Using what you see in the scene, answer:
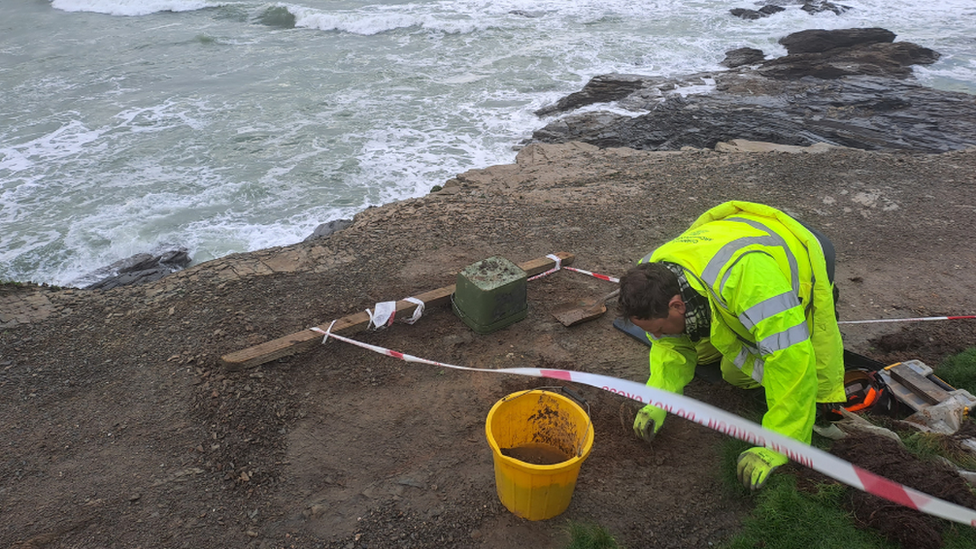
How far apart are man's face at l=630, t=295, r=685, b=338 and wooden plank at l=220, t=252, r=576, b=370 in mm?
1911

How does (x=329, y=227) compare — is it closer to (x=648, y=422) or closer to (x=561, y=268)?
(x=561, y=268)

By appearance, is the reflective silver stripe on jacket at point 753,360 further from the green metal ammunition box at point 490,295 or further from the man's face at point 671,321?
the green metal ammunition box at point 490,295

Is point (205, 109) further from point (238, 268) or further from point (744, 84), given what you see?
point (744, 84)

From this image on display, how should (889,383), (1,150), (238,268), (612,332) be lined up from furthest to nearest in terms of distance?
(1,150) < (238,268) < (612,332) < (889,383)

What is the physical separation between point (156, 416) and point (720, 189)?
5.74 m

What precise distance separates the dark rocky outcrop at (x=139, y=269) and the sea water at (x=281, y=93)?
1.00ft

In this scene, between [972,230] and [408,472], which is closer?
[408,472]

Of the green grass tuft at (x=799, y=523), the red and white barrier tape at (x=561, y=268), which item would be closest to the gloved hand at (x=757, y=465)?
the green grass tuft at (x=799, y=523)

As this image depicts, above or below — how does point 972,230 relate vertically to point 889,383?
below

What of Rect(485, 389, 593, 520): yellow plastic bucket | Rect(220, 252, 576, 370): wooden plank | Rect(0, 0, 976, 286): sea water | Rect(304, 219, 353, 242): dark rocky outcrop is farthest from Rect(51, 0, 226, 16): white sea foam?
Rect(485, 389, 593, 520): yellow plastic bucket

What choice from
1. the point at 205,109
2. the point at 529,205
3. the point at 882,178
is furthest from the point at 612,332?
the point at 205,109

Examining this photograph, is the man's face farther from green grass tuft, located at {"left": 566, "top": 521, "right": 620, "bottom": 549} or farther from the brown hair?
green grass tuft, located at {"left": 566, "top": 521, "right": 620, "bottom": 549}

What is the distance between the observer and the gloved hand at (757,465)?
2684mm

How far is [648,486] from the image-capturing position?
9.50ft
